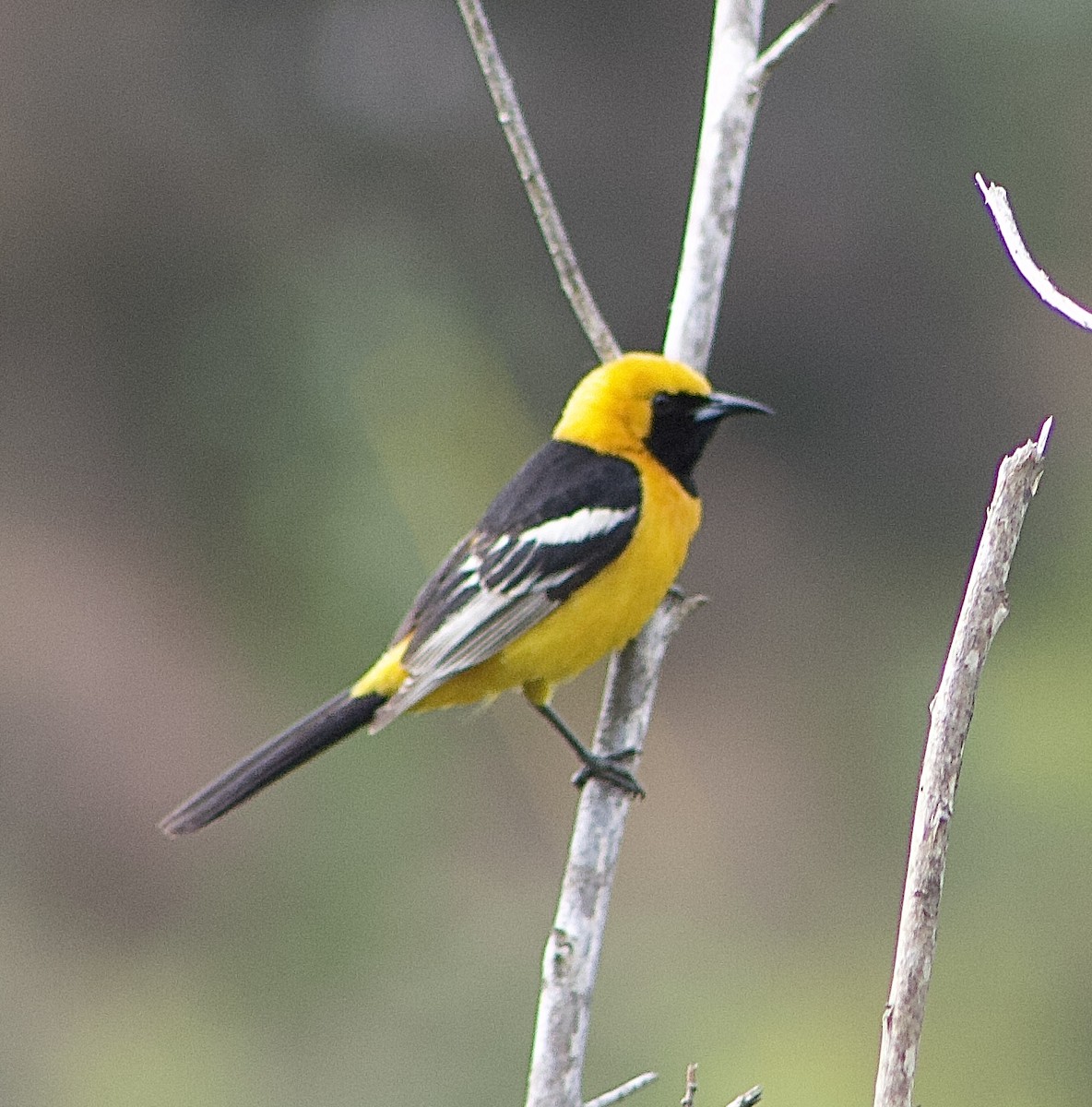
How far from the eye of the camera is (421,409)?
23.8 feet

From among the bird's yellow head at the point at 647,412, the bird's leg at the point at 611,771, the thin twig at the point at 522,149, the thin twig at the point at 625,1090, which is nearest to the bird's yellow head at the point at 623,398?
the bird's yellow head at the point at 647,412

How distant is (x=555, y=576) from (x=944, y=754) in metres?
1.93

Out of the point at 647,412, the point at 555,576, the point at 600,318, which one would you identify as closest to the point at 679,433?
the point at 647,412

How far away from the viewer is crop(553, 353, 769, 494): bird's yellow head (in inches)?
139

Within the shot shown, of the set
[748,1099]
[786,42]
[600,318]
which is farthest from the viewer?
[600,318]

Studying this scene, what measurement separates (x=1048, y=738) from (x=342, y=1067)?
3021mm

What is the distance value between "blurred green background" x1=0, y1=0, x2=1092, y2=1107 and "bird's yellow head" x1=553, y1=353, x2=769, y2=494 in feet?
9.30

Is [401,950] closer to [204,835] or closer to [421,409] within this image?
[204,835]

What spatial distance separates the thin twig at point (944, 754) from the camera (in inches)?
61.8

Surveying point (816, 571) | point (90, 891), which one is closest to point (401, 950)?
point (90, 891)

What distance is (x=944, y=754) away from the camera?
63.3 inches

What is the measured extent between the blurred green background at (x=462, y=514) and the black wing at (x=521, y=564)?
2.73 meters

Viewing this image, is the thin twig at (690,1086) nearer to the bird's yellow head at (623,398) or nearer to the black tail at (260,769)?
the black tail at (260,769)

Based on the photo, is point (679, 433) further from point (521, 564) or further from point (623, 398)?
point (521, 564)
